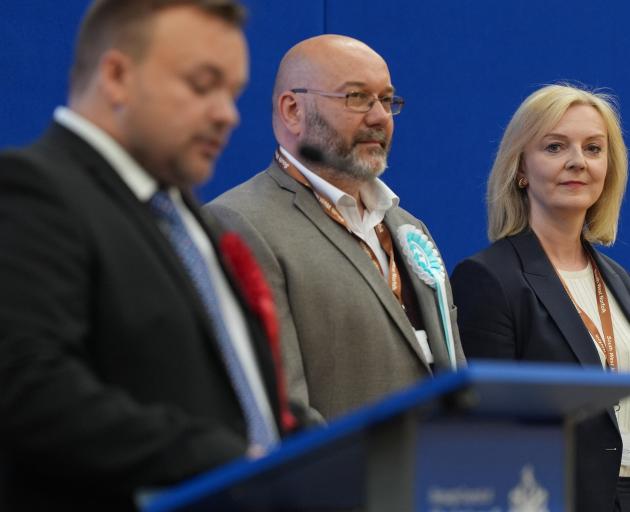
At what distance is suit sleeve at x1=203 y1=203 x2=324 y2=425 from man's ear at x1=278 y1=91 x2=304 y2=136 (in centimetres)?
45

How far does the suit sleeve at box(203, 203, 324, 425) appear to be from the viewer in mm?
2963

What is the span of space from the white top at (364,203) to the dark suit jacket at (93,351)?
4.98 ft

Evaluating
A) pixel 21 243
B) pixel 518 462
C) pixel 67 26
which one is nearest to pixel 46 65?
pixel 67 26

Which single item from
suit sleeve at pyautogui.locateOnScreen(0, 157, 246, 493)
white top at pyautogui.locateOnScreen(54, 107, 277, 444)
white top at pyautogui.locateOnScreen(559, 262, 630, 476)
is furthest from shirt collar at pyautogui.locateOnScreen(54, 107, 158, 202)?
white top at pyautogui.locateOnScreen(559, 262, 630, 476)

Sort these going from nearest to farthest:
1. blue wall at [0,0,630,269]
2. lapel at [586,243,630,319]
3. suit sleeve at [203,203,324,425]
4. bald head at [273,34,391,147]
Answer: suit sleeve at [203,203,324,425] → bald head at [273,34,391,147] → lapel at [586,243,630,319] → blue wall at [0,0,630,269]

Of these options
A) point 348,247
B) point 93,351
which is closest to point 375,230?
point 348,247

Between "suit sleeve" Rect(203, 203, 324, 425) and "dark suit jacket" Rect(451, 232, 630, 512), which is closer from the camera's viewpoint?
"suit sleeve" Rect(203, 203, 324, 425)

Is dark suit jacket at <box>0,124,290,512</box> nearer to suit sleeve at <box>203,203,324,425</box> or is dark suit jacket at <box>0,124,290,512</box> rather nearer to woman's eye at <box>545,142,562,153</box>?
suit sleeve at <box>203,203,324,425</box>

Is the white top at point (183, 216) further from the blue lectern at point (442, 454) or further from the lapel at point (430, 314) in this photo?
the lapel at point (430, 314)

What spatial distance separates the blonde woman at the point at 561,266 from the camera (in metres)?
3.57

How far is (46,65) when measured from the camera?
3.93m

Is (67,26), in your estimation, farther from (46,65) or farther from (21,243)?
(21,243)

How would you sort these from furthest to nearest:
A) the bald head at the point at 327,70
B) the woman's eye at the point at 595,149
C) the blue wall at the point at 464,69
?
1. the blue wall at the point at 464,69
2. the woman's eye at the point at 595,149
3. the bald head at the point at 327,70

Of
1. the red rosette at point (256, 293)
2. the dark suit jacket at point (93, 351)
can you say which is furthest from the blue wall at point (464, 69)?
the dark suit jacket at point (93, 351)
